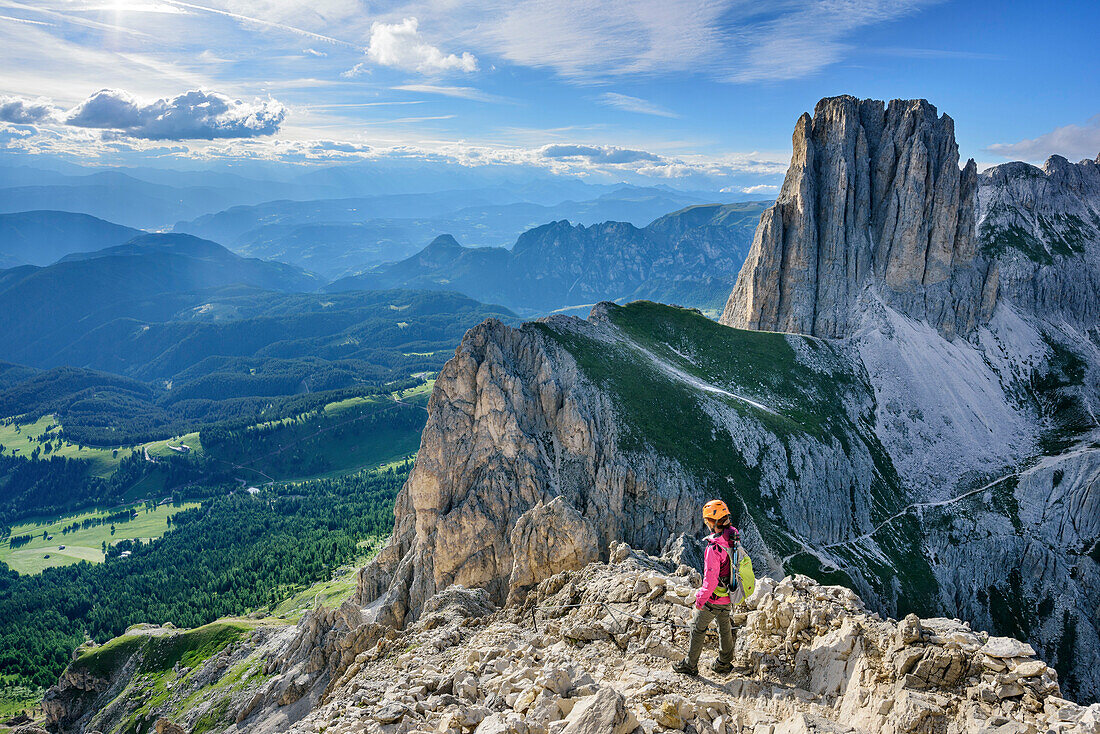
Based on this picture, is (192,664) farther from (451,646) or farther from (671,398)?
(671,398)

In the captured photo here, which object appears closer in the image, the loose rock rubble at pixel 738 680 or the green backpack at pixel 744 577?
the loose rock rubble at pixel 738 680

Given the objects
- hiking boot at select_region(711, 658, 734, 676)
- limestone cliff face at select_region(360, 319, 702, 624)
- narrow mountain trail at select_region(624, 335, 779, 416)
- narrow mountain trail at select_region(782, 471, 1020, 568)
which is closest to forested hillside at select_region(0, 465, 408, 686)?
limestone cliff face at select_region(360, 319, 702, 624)

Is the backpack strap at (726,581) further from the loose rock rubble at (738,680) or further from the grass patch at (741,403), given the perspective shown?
the grass patch at (741,403)

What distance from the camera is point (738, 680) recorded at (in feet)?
58.6

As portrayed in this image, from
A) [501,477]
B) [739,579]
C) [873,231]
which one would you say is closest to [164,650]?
[501,477]

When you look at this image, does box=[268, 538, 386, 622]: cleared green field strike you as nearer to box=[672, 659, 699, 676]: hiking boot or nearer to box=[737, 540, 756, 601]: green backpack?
box=[672, 659, 699, 676]: hiking boot

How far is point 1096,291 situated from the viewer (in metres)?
134

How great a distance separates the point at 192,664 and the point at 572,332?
215ft

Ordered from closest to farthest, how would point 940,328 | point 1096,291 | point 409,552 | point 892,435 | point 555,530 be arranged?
point 555,530, point 409,552, point 892,435, point 940,328, point 1096,291

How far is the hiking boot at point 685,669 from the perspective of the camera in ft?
60.0

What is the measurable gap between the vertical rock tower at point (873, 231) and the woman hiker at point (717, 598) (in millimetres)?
105287

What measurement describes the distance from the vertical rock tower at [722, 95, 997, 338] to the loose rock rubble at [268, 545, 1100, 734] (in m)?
103

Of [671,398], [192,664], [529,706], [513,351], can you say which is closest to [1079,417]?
[671,398]

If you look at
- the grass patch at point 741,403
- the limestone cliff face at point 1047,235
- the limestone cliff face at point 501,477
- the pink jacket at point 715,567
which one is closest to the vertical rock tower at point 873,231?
the grass patch at point 741,403
